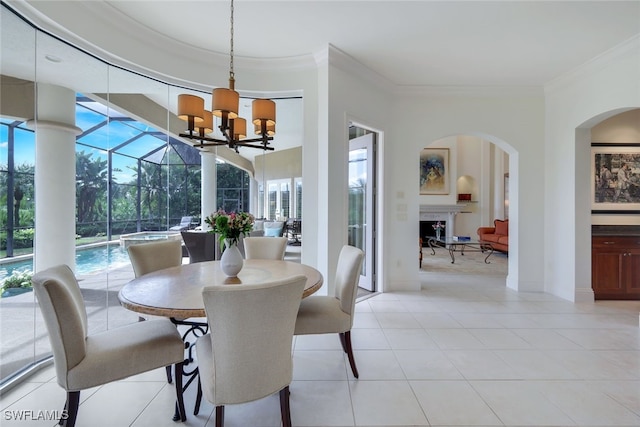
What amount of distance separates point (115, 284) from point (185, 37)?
9.63 ft

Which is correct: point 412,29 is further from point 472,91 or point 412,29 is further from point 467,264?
point 467,264

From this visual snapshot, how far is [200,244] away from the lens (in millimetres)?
4090

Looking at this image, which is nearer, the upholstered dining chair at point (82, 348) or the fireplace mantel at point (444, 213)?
the upholstered dining chair at point (82, 348)

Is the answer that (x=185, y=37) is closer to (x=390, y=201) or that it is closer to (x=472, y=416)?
(x=390, y=201)

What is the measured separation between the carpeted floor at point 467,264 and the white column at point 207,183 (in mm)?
4706

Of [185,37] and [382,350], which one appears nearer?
[382,350]

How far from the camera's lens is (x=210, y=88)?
3.48 m

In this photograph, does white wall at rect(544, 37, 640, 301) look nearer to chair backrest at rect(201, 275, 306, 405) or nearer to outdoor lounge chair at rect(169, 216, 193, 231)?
chair backrest at rect(201, 275, 306, 405)

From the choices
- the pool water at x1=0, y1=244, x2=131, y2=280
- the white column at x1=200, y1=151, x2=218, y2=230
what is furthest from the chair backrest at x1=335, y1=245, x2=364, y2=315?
the white column at x1=200, y1=151, x2=218, y2=230

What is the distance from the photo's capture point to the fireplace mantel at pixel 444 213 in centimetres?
878

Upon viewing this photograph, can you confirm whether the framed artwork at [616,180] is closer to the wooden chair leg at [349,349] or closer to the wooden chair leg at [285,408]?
the wooden chair leg at [349,349]

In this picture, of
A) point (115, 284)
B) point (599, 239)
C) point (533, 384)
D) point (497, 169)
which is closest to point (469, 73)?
point (599, 239)

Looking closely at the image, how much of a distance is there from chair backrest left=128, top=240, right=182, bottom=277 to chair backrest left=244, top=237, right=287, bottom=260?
673mm

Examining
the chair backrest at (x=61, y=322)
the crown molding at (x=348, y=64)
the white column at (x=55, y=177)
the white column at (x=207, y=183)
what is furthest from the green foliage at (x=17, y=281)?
the white column at (x=207, y=183)
